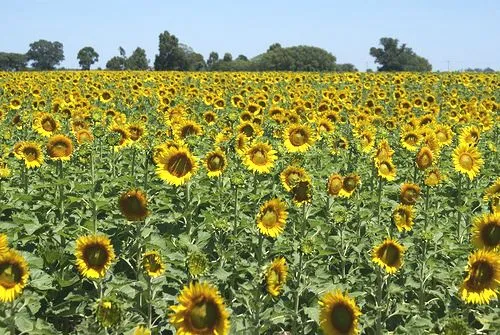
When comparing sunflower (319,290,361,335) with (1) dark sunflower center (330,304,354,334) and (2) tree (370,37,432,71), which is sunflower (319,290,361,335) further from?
(2) tree (370,37,432,71)

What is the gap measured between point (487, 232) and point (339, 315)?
154 cm

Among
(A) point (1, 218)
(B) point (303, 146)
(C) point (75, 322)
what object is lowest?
(C) point (75, 322)

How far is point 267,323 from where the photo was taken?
4.44 meters

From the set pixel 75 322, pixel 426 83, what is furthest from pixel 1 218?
pixel 426 83

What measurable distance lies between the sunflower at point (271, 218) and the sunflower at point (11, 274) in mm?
1944

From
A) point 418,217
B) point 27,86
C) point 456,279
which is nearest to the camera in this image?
point 456,279

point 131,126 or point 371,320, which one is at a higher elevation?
point 131,126

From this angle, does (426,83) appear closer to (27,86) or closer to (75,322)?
(27,86)

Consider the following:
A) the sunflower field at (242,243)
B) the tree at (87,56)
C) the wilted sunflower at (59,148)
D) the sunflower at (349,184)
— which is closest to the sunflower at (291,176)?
the sunflower field at (242,243)

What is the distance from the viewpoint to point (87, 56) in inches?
4417

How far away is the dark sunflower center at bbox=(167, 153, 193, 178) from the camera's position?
578 centimetres

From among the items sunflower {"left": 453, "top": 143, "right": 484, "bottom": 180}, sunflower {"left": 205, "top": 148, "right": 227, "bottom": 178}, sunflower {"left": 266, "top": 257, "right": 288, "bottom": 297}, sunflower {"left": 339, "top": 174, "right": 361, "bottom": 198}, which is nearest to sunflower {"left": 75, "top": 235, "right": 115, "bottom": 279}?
sunflower {"left": 266, "top": 257, "right": 288, "bottom": 297}

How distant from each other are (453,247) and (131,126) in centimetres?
476

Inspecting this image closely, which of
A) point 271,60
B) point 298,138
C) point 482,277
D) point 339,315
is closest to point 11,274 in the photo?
point 339,315
